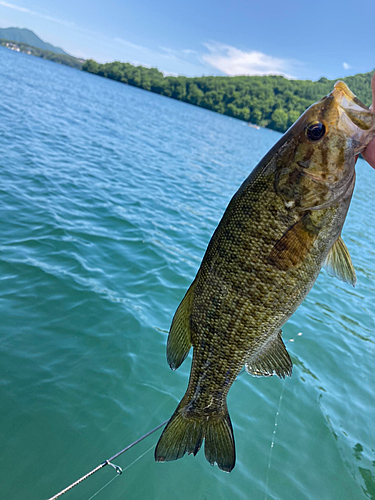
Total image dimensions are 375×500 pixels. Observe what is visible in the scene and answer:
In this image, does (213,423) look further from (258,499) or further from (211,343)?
(258,499)

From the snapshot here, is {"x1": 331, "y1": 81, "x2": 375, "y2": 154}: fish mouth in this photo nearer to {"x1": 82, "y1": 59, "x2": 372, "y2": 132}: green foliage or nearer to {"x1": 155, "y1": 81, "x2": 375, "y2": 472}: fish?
{"x1": 155, "y1": 81, "x2": 375, "y2": 472}: fish

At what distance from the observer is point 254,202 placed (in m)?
2.11

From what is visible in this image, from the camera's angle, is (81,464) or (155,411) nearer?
(81,464)

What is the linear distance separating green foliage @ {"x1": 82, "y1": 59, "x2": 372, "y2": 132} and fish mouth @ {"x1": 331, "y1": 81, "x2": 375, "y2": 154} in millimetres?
128507

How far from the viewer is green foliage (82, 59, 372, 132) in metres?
131

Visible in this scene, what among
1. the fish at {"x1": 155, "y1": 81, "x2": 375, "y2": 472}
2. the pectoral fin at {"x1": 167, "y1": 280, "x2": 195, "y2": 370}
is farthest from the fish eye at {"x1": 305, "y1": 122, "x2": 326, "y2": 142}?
the pectoral fin at {"x1": 167, "y1": 280, "x2": 195, "y2": 370}

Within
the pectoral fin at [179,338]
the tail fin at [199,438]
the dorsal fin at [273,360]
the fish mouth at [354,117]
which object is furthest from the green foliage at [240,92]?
the tail fin at [199,438]

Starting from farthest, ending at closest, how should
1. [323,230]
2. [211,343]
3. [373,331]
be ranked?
1. [373,331]
2. [211,343]
3. [323,230]

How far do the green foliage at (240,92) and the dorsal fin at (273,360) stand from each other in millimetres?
128807

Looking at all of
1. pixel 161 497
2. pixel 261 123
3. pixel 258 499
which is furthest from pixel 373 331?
pixel 261 123

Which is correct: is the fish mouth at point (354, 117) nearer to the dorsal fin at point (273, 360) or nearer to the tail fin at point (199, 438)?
the dorsal fin at point (273, 360)

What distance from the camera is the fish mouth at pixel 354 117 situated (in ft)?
6.55

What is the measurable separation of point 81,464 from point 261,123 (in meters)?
141

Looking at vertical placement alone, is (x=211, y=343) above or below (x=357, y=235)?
above
